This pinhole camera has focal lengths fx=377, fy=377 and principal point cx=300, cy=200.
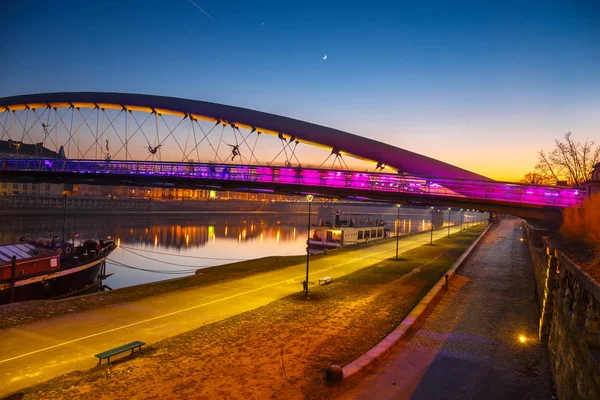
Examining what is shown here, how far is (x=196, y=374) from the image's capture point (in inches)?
372

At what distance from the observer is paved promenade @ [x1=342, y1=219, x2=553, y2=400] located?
928 centimetres

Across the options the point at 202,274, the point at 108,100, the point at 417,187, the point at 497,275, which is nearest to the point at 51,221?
the point at 108,100

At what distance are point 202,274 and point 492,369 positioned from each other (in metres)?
17.9

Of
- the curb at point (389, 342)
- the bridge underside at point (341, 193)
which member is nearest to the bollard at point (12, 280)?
the bridge underside at point (341, 193)

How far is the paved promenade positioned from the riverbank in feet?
3.97

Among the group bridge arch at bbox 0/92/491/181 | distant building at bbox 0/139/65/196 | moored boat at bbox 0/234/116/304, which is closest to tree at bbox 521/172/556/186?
bridge arch at bbox 0/92/491/181

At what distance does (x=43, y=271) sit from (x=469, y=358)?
72.5 ft

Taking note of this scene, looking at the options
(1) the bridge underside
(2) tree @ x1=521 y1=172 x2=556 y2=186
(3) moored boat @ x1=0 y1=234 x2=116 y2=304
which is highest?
(2) tree @ x1=521 y1=172 x2=556 y2=186

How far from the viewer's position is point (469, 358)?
36.8 ft

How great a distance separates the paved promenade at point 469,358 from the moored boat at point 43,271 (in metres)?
18.8

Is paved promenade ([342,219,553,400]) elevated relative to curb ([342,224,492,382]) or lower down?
lower down

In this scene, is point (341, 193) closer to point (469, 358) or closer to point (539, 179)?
point (469, 358)

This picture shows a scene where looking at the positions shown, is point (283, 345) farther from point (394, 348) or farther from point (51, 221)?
point (51, 221)

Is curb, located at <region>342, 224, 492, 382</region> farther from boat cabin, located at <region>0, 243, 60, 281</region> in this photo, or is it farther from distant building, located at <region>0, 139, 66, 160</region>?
distant building, located at <region>0, 139, 66, 160</region>
